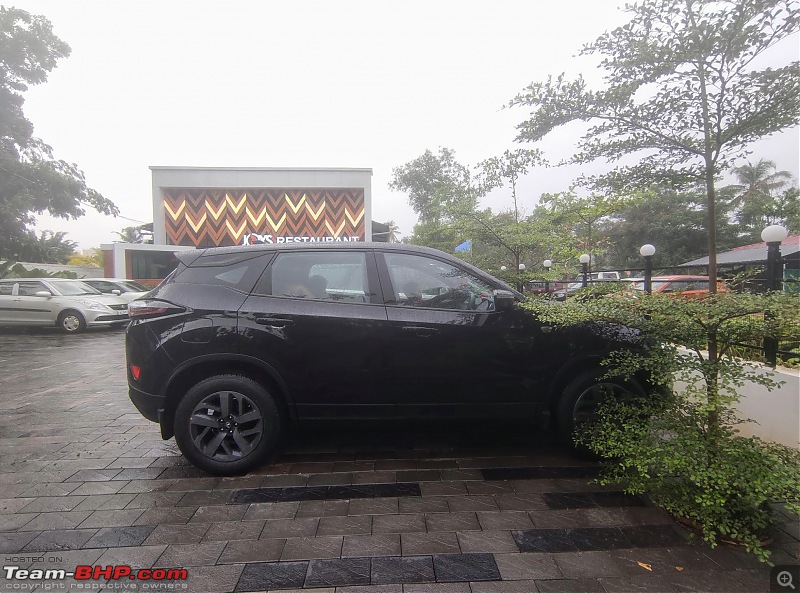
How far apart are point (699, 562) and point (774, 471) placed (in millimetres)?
575

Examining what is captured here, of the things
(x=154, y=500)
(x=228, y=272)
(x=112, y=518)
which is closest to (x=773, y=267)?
(x=228, y=272)

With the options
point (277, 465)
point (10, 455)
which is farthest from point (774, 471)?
point (10, 455)

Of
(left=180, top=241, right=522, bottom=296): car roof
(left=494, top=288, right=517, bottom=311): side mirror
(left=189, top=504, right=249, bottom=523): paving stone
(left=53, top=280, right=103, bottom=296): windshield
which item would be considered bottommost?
(left=189, top=504, right=249, bottom=523): paving stone

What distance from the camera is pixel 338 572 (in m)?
1.97

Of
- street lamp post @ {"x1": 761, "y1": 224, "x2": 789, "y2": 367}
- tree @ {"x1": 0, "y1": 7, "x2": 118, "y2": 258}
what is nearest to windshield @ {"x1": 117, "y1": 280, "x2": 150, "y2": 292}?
tree @ {"x1": 0, "y1": 7, "x2": 118, "y2": 258}

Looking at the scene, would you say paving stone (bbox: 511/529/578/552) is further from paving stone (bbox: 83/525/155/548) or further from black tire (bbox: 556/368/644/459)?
paving stone (bbox: 83/525/155/548)

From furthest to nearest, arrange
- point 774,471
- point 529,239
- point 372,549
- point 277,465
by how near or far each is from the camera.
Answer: point 529,239, point 277,465, point 372,549, point 774,471

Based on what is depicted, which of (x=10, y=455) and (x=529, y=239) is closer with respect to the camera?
(x=10, y=455)

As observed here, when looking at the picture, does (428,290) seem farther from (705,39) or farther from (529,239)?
(529,239)

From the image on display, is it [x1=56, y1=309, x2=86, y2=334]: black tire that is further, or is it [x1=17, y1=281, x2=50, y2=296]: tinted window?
[x1=17, y1=281, x2=50, y2=296]: tinted window

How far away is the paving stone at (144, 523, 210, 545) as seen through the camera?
2.21 metres

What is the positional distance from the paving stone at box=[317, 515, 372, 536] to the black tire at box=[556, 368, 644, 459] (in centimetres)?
158

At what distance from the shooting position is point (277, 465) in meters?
3.10

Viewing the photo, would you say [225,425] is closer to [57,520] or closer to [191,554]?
[191,554]
